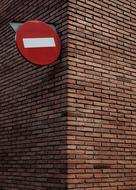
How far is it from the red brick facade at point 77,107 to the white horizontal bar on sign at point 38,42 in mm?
260

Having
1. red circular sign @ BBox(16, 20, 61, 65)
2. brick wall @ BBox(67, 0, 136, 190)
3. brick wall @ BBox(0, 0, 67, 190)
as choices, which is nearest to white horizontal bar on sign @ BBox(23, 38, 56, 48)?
red circular sign @ BBox(16, 20, 61, 65)

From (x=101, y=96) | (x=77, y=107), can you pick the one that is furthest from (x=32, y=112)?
(x=101, y=96)

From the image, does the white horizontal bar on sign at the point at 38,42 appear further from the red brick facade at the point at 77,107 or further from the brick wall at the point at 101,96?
the brick wall at the point at 101,96

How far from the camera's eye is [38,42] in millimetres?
6770

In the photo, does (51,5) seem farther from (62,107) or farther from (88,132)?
(88,132)

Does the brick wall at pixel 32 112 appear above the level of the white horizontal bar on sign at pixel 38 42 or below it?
below

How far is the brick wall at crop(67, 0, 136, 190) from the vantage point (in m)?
6.62

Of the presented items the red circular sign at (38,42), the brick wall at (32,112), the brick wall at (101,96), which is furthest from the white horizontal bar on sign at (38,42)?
the brick wall at (101,96)

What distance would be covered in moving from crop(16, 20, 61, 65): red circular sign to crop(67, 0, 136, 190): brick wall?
11.9 inches

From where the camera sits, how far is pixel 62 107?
664 centimetres

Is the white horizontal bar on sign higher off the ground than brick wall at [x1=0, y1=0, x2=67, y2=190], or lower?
higher

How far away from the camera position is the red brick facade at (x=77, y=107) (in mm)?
6609

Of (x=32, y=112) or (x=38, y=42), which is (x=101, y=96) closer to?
(x=32, y=112)

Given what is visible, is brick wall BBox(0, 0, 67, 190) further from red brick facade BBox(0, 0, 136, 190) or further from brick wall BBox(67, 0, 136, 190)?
brick wall BBox(67, 0, 136, 190)
